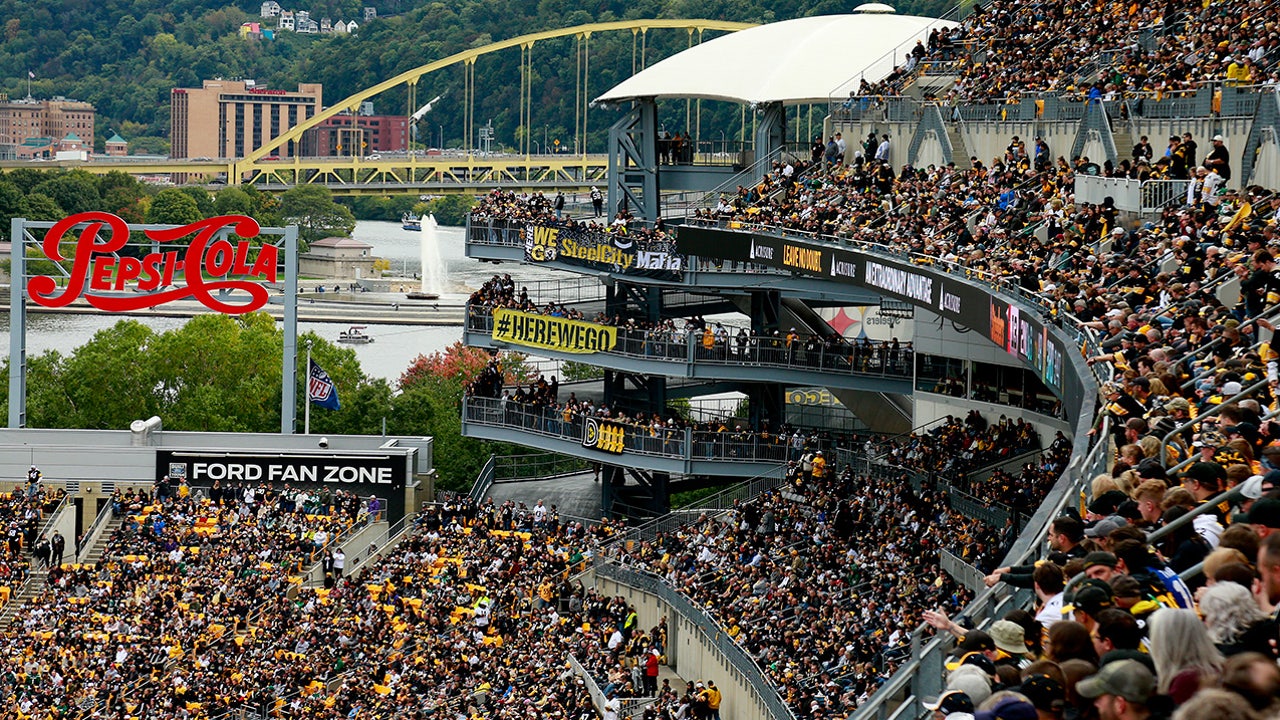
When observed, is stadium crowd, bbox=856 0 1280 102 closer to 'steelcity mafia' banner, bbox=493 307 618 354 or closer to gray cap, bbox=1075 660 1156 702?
'steelcity mafia' banner, bbox=493 307 618 354

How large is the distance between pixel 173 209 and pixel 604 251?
380 feet

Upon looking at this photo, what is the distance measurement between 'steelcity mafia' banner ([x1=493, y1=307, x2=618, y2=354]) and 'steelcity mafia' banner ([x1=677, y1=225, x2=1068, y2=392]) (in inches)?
134

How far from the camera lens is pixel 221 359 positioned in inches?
3140

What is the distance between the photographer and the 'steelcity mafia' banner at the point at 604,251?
47.6 meters

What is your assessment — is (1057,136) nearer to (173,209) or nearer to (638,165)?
(638,165)

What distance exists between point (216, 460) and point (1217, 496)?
39113mm

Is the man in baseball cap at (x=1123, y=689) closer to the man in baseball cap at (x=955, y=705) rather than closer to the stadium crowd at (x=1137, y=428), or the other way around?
the stadium crowd at (x=1137, y=428)

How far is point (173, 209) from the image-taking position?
15712 cm

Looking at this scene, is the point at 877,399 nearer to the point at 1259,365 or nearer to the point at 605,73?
the point at 1259,365

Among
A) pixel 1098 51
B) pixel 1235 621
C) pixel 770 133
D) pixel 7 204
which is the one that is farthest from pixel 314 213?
pixel 1235 621

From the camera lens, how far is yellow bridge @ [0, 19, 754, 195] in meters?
140

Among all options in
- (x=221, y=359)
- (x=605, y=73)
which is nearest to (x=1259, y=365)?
(x=221, y=359)

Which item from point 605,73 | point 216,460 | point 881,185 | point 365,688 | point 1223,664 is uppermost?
point 605,73

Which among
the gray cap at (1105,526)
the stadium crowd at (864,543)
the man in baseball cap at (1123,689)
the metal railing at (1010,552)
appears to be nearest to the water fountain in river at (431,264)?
the stadium crowd at (864,543)
